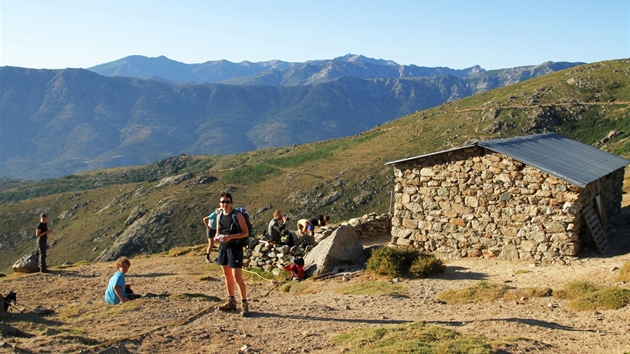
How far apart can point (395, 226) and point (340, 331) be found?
9.06m

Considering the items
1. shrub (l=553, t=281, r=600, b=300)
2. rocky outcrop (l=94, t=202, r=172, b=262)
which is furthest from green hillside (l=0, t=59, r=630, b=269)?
shrub (l=553, t=281, r=600, b=300)

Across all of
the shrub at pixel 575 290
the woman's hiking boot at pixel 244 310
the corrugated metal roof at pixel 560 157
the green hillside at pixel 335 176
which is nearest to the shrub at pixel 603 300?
the shrub at pixel 575 290

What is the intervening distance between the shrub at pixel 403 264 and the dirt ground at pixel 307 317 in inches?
14.8

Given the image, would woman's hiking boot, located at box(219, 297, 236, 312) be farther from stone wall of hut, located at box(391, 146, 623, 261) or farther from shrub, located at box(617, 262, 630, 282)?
stone wall of hut, located at box(391, 146, 623, 261)

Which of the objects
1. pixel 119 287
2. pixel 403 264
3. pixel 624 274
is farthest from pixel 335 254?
pixel 624 274

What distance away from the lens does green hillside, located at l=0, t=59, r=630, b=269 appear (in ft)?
200

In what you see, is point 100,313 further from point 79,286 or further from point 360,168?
point 360,168

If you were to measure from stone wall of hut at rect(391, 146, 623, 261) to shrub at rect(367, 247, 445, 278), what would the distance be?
2158mm

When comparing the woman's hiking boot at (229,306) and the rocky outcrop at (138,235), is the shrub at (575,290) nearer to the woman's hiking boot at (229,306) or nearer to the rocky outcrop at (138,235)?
the woman's hiking boot at (229,306)

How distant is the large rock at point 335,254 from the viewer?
614 inches

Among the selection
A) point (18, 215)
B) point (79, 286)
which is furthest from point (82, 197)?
point (79, 286)

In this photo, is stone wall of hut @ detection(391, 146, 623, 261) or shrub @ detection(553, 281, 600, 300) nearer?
shrub @ detection(553, 281, 600, 300)

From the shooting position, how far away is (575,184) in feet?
47.0

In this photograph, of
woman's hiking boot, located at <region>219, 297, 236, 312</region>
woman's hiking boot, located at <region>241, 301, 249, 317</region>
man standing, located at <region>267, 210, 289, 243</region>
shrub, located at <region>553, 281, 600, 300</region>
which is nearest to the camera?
woman's hiking boot, located at <region>241, 301, 249, 317</region>
